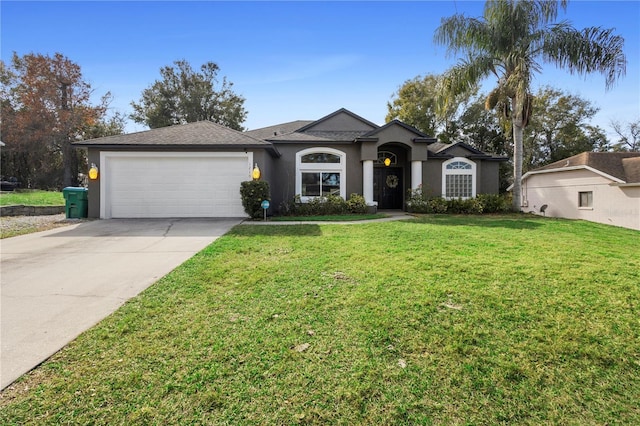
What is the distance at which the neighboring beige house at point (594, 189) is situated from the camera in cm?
1405

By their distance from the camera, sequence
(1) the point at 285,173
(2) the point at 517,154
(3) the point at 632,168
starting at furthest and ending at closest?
(3) the point at 632,168
(2) the point at 517,154
(1) the point at 285,173

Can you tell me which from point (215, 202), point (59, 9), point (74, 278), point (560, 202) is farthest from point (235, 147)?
point (560, 202)

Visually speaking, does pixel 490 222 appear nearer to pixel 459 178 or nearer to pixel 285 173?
pixel 459 178

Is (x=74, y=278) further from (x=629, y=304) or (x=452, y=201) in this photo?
(x=452, y=201)

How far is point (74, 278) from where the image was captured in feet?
14.8

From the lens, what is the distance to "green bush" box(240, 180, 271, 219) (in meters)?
10.9

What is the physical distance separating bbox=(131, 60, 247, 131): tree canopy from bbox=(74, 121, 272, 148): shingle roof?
821 inches

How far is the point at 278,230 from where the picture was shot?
28.2 ft

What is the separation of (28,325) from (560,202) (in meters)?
21.4

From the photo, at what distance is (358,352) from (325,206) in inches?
419

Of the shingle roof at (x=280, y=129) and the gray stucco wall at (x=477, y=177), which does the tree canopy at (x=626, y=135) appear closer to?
the gray stucco wall at (x=477, y=177)

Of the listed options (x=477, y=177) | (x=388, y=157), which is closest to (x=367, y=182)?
(x=388, y=157)

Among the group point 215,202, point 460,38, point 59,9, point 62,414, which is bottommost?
point 62,414

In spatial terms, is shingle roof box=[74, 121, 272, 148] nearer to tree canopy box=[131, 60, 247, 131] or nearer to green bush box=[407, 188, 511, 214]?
green bush box=[407, 188, 511, 214]
